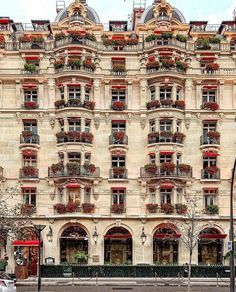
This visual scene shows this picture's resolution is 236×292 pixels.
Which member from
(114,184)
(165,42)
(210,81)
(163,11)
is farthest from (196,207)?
(163,11)

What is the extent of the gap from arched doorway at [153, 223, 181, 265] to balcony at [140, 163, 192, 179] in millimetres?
4270

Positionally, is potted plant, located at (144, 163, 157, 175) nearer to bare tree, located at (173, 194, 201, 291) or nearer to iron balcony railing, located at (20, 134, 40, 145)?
bare tree, located at (173, 194, 201, 291)

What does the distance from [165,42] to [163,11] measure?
385cm

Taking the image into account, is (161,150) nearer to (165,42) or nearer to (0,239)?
(165,42)

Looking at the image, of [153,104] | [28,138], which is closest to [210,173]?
[153,104]

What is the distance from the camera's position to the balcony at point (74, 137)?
52.9 m

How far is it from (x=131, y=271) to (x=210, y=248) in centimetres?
995

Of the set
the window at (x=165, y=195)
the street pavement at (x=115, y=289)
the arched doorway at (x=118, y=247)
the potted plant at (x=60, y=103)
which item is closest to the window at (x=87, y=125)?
the potted plant at (x=60, y=103)

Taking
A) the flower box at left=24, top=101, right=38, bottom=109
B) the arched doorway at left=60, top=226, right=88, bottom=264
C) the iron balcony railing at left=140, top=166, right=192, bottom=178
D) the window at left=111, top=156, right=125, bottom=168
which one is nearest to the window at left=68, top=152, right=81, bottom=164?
the window at left=111, top=156, right=125, bottom=168

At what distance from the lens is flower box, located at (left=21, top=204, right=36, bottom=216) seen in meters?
51.7

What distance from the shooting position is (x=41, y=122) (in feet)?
179

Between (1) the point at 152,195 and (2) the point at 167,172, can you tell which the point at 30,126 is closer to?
(1) the point at 152,195

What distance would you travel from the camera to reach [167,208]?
51781 mm

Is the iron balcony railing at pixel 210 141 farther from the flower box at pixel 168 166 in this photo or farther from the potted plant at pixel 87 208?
the potted plant at pixel 87 208
